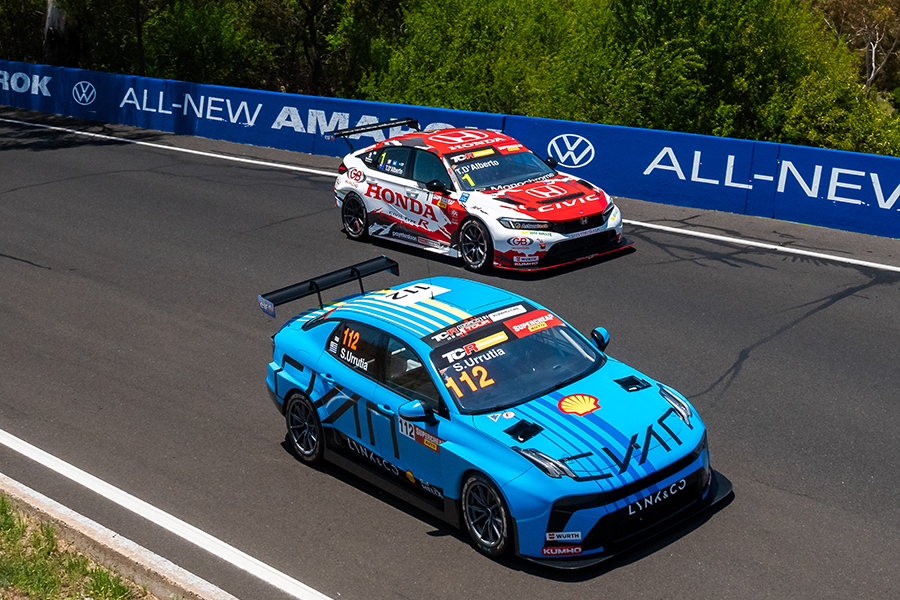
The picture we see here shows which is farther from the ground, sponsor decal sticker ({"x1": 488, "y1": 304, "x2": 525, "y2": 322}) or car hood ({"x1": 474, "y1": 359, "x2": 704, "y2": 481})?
sponsor decal sticker ({"x1": 488, "y1": 304, "x2": 525, "y2": 322})

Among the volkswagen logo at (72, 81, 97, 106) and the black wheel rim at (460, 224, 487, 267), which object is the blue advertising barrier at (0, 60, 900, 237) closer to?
the volkswagen logo at (72, 81, 97, 106)

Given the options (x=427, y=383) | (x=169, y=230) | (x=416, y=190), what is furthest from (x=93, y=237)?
(x=427, y=383)

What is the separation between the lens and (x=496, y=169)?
1358cm

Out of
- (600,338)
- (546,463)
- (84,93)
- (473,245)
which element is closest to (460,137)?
(473,245)

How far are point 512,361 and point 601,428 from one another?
94cm

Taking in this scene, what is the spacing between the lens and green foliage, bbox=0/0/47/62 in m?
37.2

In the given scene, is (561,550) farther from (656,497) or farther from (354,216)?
(354,216)

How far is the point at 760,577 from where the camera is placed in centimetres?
621

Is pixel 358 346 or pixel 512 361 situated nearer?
pixel 512 361

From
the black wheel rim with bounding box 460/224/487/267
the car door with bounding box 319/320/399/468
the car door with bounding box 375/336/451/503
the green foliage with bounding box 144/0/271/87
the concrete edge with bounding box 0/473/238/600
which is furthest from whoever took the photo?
the green foliage with bounding box 144/0/271/87

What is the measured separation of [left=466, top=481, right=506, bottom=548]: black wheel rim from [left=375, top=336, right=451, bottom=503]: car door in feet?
1.01

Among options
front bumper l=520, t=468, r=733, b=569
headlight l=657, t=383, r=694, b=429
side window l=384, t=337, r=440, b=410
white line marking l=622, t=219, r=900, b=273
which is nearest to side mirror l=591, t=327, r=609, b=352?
headlight l=657, t=383, r=694, b=429

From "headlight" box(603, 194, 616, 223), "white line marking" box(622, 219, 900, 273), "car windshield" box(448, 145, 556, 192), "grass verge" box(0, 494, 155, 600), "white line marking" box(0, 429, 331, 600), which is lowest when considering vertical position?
"white line marking" box(0, 429, 331, 600)

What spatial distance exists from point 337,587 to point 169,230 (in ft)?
33.8
